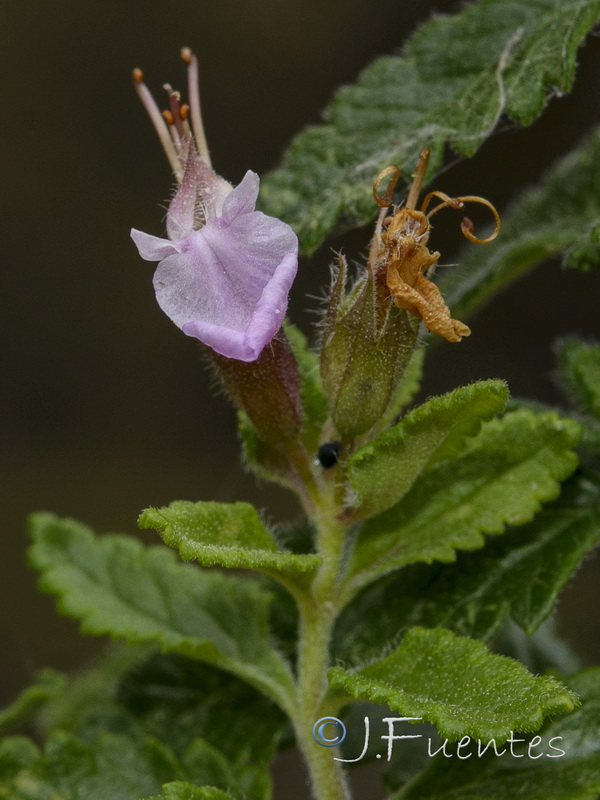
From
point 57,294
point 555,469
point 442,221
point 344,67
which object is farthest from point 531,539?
point 57,294

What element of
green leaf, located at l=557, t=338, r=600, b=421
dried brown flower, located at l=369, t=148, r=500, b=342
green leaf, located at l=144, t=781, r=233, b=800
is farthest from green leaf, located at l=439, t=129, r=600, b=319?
green leaf, located at l=144, t=781, r=233, b=800

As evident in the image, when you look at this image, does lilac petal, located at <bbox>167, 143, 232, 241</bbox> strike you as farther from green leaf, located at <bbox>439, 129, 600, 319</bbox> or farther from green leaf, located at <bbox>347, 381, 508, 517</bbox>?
green leaf, located at <bbox>439, 129, 600, 319</bbox>

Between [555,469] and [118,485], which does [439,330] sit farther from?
[118,485]

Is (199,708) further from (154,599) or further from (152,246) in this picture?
(152,246)

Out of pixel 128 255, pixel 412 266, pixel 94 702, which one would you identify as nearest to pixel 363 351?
pixel 412 266

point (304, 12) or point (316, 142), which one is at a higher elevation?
point (316, 142)

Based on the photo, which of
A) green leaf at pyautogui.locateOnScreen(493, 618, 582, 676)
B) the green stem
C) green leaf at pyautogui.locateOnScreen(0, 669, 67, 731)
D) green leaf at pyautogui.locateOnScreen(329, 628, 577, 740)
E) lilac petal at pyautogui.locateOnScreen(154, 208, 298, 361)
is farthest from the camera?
green leaf at pyautogui.locateOnScreen(493, 618, 582, 676)

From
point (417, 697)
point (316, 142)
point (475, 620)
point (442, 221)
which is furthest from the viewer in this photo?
point (442, 221)
